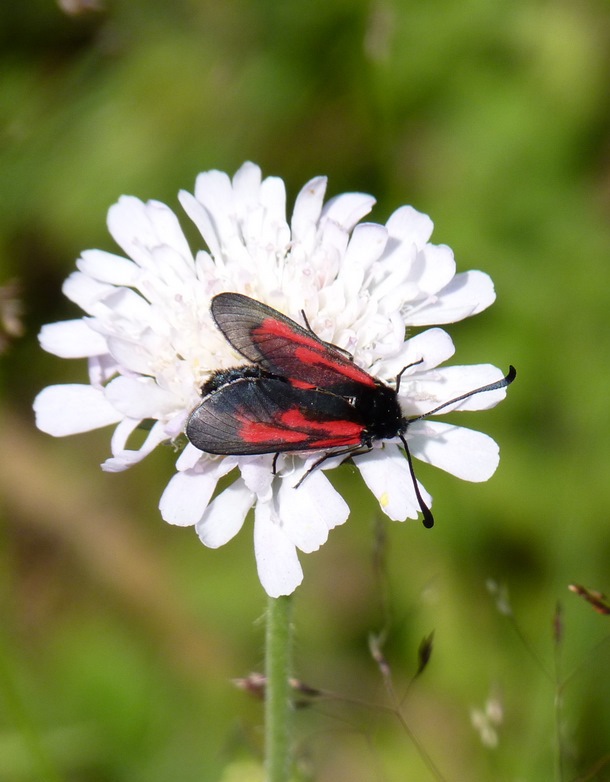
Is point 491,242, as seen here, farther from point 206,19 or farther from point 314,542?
point 314,542

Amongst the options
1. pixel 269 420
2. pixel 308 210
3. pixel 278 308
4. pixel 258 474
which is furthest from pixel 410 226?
pixel 258 474

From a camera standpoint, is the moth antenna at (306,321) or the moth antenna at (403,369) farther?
the moth antenna at (306,321)

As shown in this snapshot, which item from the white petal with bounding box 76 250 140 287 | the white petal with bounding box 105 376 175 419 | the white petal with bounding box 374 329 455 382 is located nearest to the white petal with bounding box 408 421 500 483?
the white petal with bounding box 374 329 455 382

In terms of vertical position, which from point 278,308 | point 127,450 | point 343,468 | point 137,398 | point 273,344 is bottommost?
point 343,468

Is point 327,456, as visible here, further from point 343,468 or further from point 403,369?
point 343,468

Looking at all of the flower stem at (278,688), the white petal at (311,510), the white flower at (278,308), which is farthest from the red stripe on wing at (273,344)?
the flower stem at (278,688)

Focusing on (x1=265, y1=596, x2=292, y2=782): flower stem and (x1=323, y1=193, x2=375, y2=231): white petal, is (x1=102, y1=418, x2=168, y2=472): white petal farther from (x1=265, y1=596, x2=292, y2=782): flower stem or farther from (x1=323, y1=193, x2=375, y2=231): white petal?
(x1=323, y1=193, x2=375, y2=231): white petal

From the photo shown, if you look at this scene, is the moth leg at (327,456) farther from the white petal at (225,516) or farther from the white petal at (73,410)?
the white petal at (73,410)
